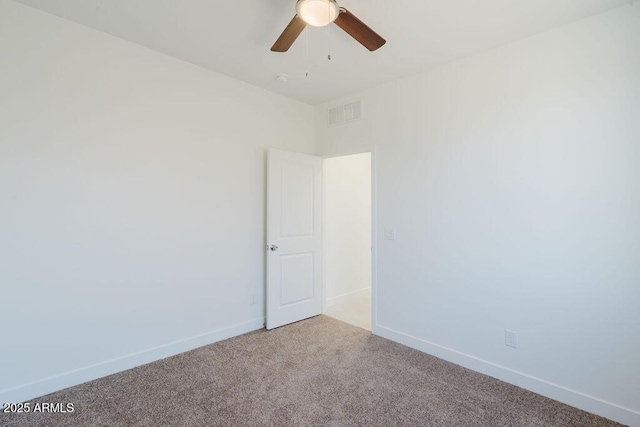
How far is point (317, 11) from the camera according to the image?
158 centimetres

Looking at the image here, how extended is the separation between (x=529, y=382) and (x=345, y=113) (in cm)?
315

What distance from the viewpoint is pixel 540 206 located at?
227 centimetres

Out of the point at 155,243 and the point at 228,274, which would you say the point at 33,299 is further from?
the point at 228,274

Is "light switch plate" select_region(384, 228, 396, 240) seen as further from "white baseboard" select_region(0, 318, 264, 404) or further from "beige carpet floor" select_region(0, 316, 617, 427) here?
"white baseboard" select_region(0, 318, 264, 404)

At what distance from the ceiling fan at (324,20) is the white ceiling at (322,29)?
0.34 metres

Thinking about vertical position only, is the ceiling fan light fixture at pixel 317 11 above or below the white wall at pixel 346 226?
above

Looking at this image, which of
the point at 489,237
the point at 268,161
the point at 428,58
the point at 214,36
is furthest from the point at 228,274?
the point at 428,58

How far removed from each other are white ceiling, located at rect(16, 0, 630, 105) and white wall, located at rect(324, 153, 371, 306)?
5.09 ft

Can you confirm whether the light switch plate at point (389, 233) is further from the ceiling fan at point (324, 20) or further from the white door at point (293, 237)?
the ceiling fan at point (324, 20)

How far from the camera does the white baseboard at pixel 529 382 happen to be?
1.94 m

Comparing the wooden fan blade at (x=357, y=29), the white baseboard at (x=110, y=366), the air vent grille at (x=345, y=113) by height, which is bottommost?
the white baseboard at (x=110, y=366)

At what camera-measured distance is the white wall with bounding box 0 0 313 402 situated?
208cm

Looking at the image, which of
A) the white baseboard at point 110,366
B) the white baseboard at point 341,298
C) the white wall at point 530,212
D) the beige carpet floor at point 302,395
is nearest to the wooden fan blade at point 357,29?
the white wall at point 530,212

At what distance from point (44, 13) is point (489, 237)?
3.85 metres
